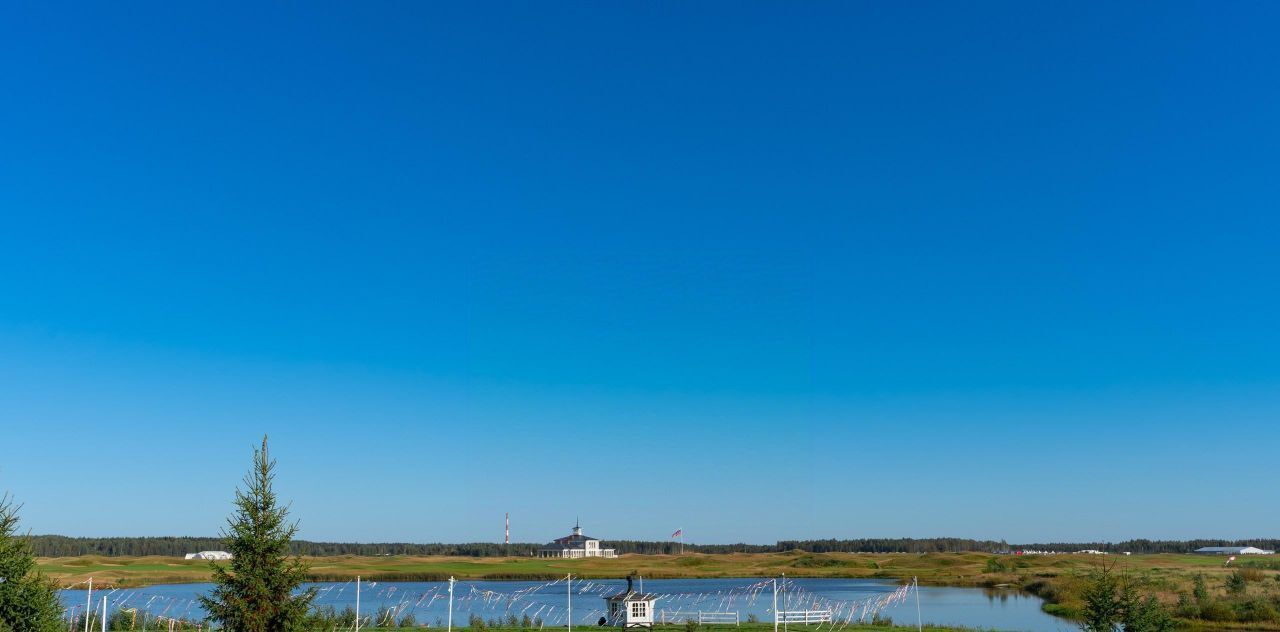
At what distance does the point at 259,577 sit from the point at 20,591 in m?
4.91

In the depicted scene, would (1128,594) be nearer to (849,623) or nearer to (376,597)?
(849,623)

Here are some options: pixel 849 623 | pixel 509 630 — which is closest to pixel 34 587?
pixel 509 630

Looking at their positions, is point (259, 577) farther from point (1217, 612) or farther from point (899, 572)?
point (899, 572)

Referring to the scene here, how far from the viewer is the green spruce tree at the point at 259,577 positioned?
18203 millimetres

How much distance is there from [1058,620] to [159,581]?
315 ft

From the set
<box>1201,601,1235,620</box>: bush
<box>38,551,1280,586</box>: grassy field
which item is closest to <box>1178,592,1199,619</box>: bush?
<box>1201,601,1235,620</box>: bush

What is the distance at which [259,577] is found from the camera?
60.1 ft

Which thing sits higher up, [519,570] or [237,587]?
[237,587]

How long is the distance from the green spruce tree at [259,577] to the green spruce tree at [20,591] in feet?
11.4

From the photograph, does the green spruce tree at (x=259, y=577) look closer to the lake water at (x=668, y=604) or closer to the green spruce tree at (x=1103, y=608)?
the green spruce tree at (x=1103, y=608)

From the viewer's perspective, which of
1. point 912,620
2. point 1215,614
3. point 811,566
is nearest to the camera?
point 1215,614

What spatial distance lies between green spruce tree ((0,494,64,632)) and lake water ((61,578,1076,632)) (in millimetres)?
31693

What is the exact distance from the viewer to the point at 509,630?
133 ft

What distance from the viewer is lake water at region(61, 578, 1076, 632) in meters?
58.0
